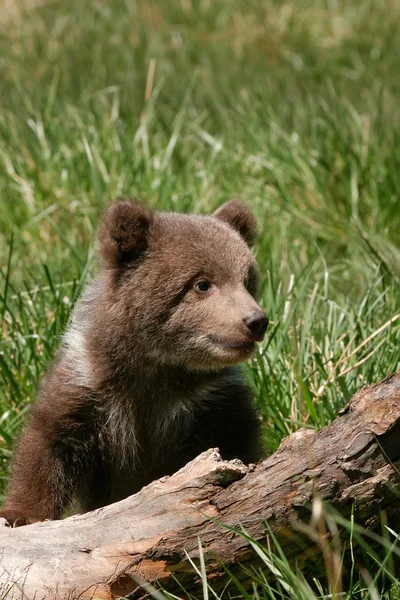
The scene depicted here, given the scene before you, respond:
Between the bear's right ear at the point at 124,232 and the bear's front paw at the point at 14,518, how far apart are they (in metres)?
1.21

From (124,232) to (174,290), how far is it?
364 millimetres

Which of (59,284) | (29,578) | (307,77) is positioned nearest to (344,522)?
(29,578)

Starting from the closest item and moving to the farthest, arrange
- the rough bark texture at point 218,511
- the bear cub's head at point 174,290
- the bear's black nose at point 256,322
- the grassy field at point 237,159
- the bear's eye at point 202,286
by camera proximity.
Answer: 1. the rough bark texture at point 218,511
2. the bear's black nose at point 256,322
3. the bear cub's head at point 174,290
4. the bear's eye at point 202,286
5. the grassy field at point 237,159

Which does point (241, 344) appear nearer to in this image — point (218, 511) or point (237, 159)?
point (218, 511)

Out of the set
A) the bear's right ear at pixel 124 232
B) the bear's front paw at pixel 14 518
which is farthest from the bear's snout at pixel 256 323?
the bear's front paw at pixel 14 518

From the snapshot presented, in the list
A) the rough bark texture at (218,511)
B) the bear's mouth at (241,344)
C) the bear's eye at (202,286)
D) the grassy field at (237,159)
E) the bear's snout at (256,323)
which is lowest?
the grassy field at (237,159)

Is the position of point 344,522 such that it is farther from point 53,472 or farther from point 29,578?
point 53,472

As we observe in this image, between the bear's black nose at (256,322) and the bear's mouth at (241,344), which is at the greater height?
the bear's black nose at (256,322)

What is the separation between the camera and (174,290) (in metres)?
4.73

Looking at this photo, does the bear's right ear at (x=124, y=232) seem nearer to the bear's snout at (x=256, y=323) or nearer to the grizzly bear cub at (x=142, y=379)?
the grizzly bear cub at (x=142, y=379)

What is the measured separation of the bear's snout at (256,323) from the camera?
4.50 metres

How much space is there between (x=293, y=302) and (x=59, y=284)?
1439mm

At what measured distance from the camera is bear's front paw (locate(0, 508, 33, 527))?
451 cm

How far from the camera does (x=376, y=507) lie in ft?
12.3
